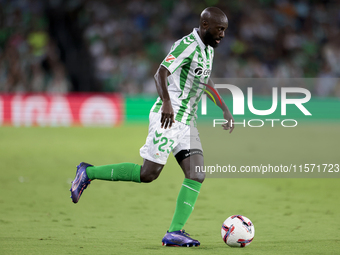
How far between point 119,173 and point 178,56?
1.26 meters

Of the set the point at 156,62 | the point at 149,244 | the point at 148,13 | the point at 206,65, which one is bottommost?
the point at 149,244

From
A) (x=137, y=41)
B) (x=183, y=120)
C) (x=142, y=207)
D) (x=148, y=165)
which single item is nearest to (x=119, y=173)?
(x=148, y=165)

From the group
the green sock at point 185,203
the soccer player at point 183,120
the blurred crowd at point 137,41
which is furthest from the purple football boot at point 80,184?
the blurred crowd at point 137,41

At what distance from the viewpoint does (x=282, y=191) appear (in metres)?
8.30

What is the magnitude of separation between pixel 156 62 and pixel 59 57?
4.13m

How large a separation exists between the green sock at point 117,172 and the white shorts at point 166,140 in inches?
7.9

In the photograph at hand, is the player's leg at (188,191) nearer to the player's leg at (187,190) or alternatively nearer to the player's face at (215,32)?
the player's leg at (187,190)

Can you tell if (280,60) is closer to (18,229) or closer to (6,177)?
(6,177)

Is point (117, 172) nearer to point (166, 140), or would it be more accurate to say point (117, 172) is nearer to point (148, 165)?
point (148, 165)

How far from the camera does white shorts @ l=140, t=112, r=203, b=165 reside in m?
4.80

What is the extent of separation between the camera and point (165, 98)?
454 centimetres

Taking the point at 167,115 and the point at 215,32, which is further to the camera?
the point at 215,32

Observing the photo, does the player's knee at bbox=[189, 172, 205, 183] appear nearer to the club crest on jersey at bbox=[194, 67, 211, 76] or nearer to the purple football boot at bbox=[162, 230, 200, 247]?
the purple football boot at bbox=[162, 230, 200, 247]

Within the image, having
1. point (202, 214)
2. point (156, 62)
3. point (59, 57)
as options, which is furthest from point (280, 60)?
point (202, 214)
